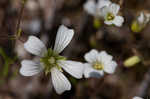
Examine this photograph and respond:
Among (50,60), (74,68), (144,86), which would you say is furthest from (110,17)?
(144,86)

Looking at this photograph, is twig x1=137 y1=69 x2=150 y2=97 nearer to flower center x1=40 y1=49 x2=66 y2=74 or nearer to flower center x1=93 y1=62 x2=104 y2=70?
flower center x1=93 y1=62 x2=104 y2=70

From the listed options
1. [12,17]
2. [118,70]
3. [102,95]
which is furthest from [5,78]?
[118,70]

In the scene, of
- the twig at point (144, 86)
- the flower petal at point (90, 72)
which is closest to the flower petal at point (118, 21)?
the flower petal at point (90, 72)

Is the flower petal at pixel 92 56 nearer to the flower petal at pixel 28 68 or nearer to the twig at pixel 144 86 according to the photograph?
the flower petal at pixel 28 68

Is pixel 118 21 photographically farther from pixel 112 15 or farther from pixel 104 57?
pixel 104 57

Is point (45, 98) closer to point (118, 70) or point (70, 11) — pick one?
point (118, 70)

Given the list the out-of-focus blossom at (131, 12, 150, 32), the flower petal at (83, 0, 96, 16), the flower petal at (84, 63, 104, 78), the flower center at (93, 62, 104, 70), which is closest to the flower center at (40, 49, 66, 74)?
the flower petal at (84, 63, 104, 78)
